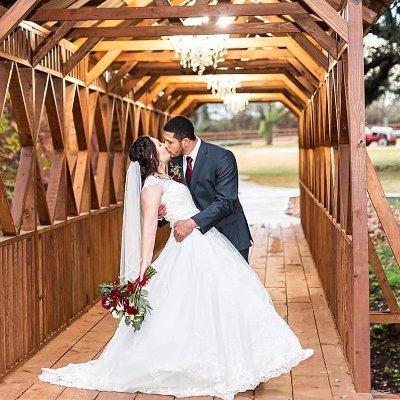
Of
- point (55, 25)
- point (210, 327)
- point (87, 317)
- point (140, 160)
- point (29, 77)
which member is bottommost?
point (87, 317)

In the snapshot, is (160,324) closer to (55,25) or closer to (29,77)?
(29,77)

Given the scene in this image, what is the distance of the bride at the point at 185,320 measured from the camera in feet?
16.7

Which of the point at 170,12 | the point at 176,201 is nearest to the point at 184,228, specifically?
the point at 176,201

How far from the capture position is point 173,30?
7332mm

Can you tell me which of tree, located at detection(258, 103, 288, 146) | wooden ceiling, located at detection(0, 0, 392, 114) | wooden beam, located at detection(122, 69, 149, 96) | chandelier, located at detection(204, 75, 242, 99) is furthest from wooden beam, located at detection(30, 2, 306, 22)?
tree, located at detection(258, 103, 288, 146)

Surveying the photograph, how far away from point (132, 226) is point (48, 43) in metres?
1.98

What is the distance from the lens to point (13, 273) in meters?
5.98

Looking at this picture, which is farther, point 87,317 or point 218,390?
point 87,317

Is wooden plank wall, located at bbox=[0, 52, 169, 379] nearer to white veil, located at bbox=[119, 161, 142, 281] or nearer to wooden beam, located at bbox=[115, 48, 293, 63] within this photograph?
wooden beam, located at bbox=[115, 48, 293, 63]

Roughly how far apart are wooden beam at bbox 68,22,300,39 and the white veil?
2247 millimetres

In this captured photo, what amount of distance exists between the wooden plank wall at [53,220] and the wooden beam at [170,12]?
466 mm

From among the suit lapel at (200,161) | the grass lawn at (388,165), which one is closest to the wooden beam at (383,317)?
the suit lapel at (200,161)

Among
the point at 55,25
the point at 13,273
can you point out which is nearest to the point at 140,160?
the point at 13,273

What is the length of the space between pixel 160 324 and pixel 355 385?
3.91ft
